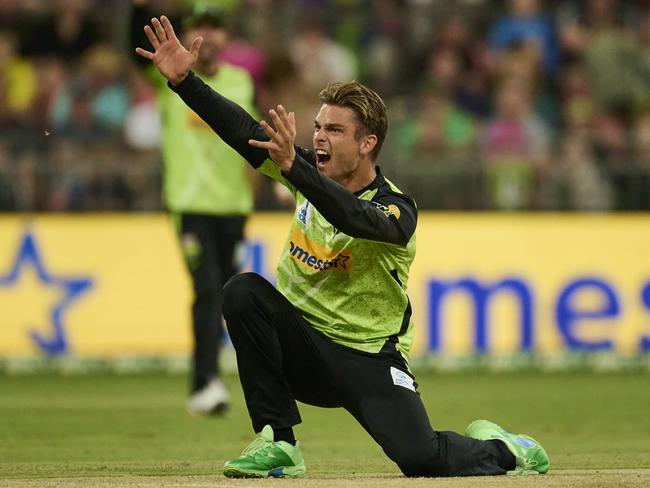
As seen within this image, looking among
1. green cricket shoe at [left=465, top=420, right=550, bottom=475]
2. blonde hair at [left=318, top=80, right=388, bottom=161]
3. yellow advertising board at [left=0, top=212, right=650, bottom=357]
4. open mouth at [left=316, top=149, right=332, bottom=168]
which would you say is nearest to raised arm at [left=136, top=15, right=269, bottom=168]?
open mouth at [left=316, top=149, right=332, bottom=168]

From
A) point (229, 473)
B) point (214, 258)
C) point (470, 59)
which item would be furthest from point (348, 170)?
point (470, 59)

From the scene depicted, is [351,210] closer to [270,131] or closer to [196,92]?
[270,131]

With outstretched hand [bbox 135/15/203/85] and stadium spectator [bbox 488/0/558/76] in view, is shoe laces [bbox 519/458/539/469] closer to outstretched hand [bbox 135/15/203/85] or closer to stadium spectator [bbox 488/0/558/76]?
outstretched hand [bbox 135/15/203/85]

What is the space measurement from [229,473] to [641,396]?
5.83 meters

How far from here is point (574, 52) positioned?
17.0m

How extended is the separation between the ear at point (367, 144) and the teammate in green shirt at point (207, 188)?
141 inches

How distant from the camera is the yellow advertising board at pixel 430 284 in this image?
13773 millimetres

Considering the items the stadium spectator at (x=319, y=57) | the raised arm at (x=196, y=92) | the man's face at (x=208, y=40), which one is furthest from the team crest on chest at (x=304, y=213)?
the stadium spectator at (x=319, y=57)

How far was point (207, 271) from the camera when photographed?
10.2 metres

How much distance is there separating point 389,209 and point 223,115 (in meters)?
0.85

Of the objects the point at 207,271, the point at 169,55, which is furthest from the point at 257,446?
the point at 207,271

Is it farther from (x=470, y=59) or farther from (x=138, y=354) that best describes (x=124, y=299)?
(x=470, y=59)

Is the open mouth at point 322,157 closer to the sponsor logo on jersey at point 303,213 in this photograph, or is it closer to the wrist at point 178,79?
the sponsor logo on jersey at point 303,213

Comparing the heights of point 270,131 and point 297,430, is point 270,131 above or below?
above
